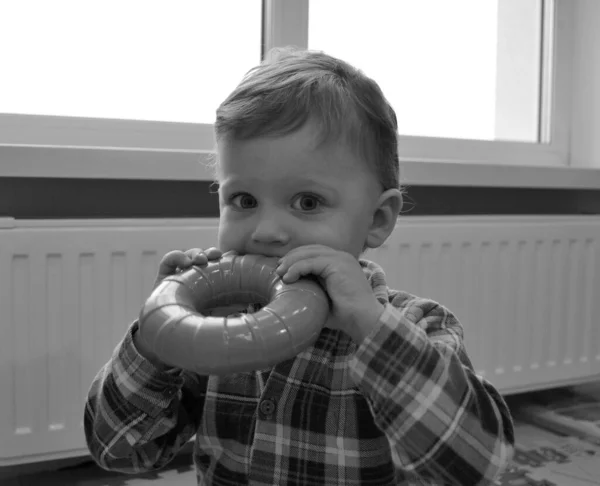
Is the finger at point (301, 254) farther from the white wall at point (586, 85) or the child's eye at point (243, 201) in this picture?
the white wall at point (586, 85)

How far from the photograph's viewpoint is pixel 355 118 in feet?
3.04

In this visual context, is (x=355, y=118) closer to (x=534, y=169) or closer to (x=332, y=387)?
(x=332, y=387)

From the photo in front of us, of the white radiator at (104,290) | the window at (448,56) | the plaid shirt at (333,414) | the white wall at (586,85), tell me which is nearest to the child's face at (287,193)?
the plaid shirt at (333,414)

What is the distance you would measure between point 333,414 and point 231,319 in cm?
27

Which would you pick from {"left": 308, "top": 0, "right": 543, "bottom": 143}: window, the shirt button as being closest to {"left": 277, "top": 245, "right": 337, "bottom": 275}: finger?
the shirt button

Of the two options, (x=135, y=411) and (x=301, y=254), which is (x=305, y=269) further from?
(x=135, y=411)

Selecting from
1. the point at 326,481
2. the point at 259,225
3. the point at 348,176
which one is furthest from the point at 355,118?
the point at 326,481

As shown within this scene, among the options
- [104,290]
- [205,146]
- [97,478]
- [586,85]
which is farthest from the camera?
[586,85]

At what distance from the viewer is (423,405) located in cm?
80

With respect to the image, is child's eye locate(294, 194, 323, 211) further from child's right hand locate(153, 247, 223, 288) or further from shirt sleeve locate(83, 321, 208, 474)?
shirt sleeve locate(83, 321, 208, 474)

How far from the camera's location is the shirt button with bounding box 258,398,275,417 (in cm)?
92

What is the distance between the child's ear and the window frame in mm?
808

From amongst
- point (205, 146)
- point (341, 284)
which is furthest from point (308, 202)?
point (205, 146)

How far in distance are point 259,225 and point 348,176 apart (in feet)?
0.45
